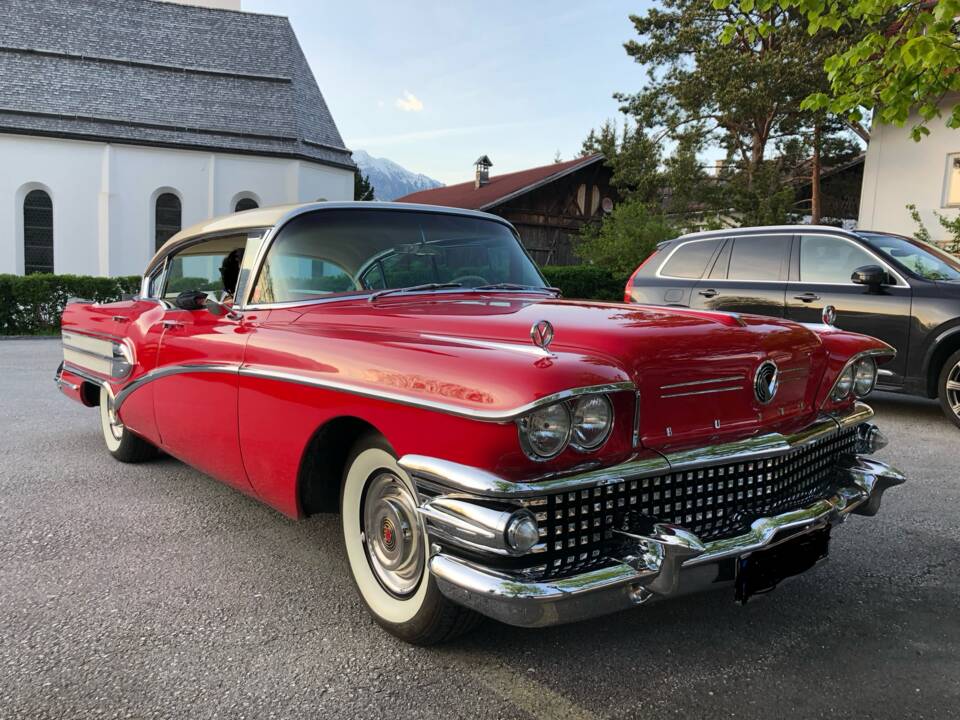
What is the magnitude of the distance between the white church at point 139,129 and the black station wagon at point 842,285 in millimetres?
22686

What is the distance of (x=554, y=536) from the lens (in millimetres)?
2078

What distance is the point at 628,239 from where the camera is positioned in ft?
65.8

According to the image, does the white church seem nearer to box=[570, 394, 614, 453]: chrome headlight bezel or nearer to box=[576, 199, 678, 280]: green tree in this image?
box=[576, 199, 678, 280]: green tree

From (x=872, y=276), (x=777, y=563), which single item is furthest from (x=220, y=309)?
(x=872, y=276)

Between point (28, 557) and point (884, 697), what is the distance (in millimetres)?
3527

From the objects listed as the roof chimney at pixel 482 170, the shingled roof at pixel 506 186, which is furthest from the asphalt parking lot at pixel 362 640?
the roof chimney at pixel 482 170

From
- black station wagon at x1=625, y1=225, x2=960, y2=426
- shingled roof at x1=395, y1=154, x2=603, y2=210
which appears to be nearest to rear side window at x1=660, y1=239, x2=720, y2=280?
black station wagon at x1=625, y1=225, x2=960, y2=426

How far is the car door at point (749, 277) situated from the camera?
720cm

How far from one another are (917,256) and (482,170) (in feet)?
95.1

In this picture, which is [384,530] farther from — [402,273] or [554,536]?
[402,273]

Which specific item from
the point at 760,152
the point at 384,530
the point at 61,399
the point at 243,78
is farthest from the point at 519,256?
the point at 243,78

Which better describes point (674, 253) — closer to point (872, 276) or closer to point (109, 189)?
point (872, 276)

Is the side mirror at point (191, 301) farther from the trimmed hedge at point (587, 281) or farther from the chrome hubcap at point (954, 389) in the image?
the trimmed hedge at point (587, 281)

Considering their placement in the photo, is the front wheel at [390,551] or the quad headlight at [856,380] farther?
the quad headlight at [856,380]
